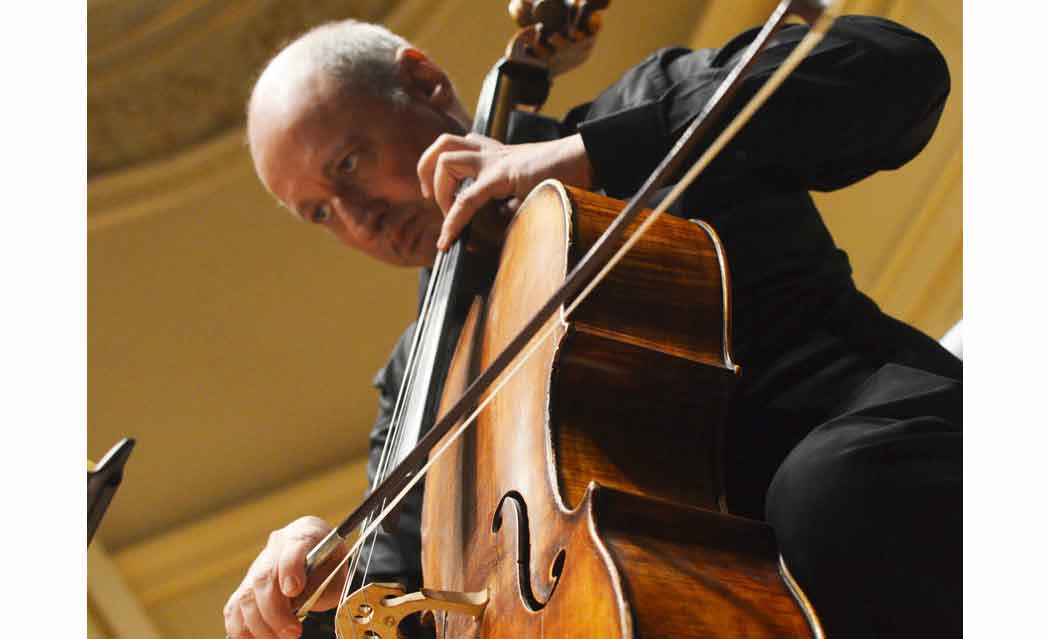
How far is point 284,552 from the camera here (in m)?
1.00

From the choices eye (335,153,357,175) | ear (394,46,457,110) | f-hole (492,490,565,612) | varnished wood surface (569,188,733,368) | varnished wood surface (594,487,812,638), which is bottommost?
f-hole (492,490,565,612)

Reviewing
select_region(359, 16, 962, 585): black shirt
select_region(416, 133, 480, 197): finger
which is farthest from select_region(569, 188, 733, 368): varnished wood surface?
select_region(416, 133, 480, 197): finger

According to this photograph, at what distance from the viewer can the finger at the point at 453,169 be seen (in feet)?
3.44

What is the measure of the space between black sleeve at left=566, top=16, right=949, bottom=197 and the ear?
0.40 m

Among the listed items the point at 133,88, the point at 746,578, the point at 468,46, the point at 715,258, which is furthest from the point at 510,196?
the point at 133,88

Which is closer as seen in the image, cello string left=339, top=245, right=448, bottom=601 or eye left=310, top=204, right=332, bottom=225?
cello string left=339, top=245, right=448, bottom=601

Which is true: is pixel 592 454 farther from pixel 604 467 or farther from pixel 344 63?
pixel 344 63

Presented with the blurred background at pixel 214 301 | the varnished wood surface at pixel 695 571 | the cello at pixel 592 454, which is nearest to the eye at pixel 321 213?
the cello at pixel 592 454

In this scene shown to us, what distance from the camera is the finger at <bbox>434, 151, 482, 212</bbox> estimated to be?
1.05 metres

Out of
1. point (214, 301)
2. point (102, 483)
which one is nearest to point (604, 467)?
point (102, 483)

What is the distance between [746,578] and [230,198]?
2280 mm

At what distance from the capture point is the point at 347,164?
4.42 ft

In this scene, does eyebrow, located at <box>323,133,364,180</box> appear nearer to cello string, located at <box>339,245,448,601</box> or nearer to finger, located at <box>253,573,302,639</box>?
cello string, located at <box>339,245,448,601</box>
